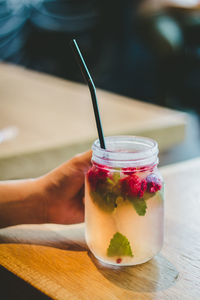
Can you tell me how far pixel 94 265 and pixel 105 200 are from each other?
0.46 ft

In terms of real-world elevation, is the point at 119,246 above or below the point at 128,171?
below

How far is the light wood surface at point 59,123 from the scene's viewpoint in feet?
4.85

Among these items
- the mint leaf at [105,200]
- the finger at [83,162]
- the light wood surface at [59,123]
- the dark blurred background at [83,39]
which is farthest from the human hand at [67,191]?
the dark blurred background at [83,39]

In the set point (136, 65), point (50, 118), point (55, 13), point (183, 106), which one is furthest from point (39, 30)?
point (50, 118)

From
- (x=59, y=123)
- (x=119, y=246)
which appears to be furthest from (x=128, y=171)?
(x=59, y=123)

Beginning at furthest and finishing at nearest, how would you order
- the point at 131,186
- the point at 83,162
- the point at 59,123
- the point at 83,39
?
the point at 83,39
the point at 59,123
the point at 83,162
the point at 131,186

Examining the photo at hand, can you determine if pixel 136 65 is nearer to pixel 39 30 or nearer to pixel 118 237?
pixel 39 30

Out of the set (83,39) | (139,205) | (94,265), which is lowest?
(83,39)

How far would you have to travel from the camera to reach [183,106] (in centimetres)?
498

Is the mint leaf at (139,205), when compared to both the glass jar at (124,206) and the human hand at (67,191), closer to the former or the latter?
the glass jar at (124,206)

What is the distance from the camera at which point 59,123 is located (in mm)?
1822

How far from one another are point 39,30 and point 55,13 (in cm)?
35

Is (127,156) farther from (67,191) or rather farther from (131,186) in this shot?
(67,191)

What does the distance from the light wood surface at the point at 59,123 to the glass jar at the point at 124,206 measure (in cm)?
67
